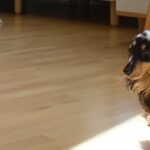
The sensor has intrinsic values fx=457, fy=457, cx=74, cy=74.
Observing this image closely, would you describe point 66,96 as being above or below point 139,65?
below

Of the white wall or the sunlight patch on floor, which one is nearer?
the sunlight patch on floor

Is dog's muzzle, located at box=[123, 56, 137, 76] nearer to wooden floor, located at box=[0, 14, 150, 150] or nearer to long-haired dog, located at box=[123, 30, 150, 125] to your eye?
long-haired dog, located at box=[123, 30, 150, 125]

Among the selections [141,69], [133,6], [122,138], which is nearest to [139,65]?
[141,69]

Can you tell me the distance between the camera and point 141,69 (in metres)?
1.16

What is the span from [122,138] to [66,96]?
0.41 meters

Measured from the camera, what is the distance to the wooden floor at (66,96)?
48.4 inches

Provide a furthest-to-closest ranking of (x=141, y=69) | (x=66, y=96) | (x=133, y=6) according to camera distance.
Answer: (x=133, y=6) < (x=66, y=96) < (x=141, y=69)

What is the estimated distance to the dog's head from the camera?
3.78 feet

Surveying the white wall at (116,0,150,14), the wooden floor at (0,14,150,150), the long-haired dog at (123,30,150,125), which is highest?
the long-haired dog at (123,30,150,125)

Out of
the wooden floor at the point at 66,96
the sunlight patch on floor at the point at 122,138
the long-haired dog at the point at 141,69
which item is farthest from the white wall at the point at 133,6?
the long-haired dog at the point at 141,69

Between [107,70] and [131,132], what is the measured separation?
29.1 inches

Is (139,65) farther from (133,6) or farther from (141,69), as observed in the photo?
(133,6)

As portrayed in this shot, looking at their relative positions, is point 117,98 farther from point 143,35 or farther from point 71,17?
point 71,17

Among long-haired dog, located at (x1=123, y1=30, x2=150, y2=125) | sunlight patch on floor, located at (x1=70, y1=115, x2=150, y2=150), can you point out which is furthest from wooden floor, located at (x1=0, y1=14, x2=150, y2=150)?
long-haired dog, located at (x1=123, y1=30, x2=150, y2=125)
